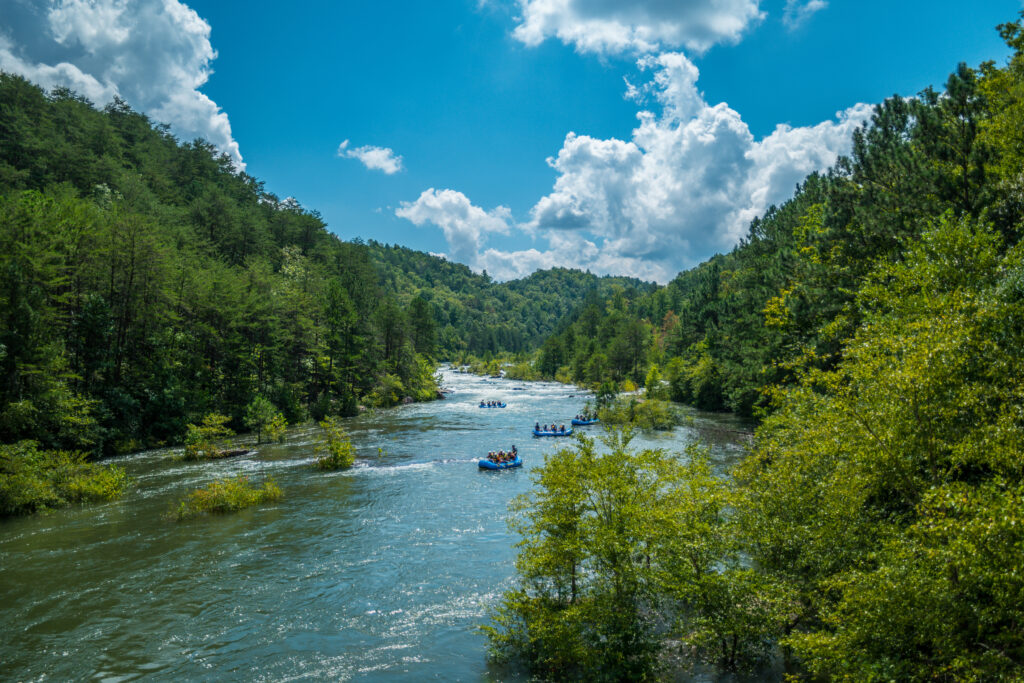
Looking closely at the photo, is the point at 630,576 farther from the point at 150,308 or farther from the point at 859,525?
the point at 150,308

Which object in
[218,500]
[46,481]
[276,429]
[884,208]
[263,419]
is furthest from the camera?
[263,419]

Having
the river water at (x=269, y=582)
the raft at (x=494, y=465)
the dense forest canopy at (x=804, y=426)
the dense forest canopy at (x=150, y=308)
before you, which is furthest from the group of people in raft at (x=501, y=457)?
the dense forest canopy at (x=150, y=308)

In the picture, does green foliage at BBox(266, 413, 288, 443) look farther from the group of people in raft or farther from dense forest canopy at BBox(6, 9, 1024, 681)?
the group of people in raft

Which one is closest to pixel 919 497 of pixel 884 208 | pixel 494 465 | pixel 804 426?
pixel 804 426

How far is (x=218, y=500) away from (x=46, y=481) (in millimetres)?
7600

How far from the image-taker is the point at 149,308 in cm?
3969

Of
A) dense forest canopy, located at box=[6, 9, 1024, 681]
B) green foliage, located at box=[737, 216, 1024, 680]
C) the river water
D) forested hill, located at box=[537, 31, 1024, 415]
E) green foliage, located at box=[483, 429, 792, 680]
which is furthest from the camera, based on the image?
forested hill, located at box=[537, 31, 1024, 415]

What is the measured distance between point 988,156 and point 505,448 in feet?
104

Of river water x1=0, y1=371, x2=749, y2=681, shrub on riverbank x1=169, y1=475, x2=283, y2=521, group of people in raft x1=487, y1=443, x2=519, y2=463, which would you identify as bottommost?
river water x1=0, y1=371, x2=749, y2=681

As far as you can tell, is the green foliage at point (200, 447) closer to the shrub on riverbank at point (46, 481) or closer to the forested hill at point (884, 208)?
the shrub on riverbank at point (46, 481)

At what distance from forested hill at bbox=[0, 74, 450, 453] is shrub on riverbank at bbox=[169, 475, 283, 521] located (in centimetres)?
1095

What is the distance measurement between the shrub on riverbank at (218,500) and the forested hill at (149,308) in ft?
35.9

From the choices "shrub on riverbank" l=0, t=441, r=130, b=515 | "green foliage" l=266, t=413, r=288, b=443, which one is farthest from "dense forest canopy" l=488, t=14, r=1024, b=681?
"green foliage" l=266, t=413, r=288, b=443

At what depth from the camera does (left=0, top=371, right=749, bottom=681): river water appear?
1230 centimetres
